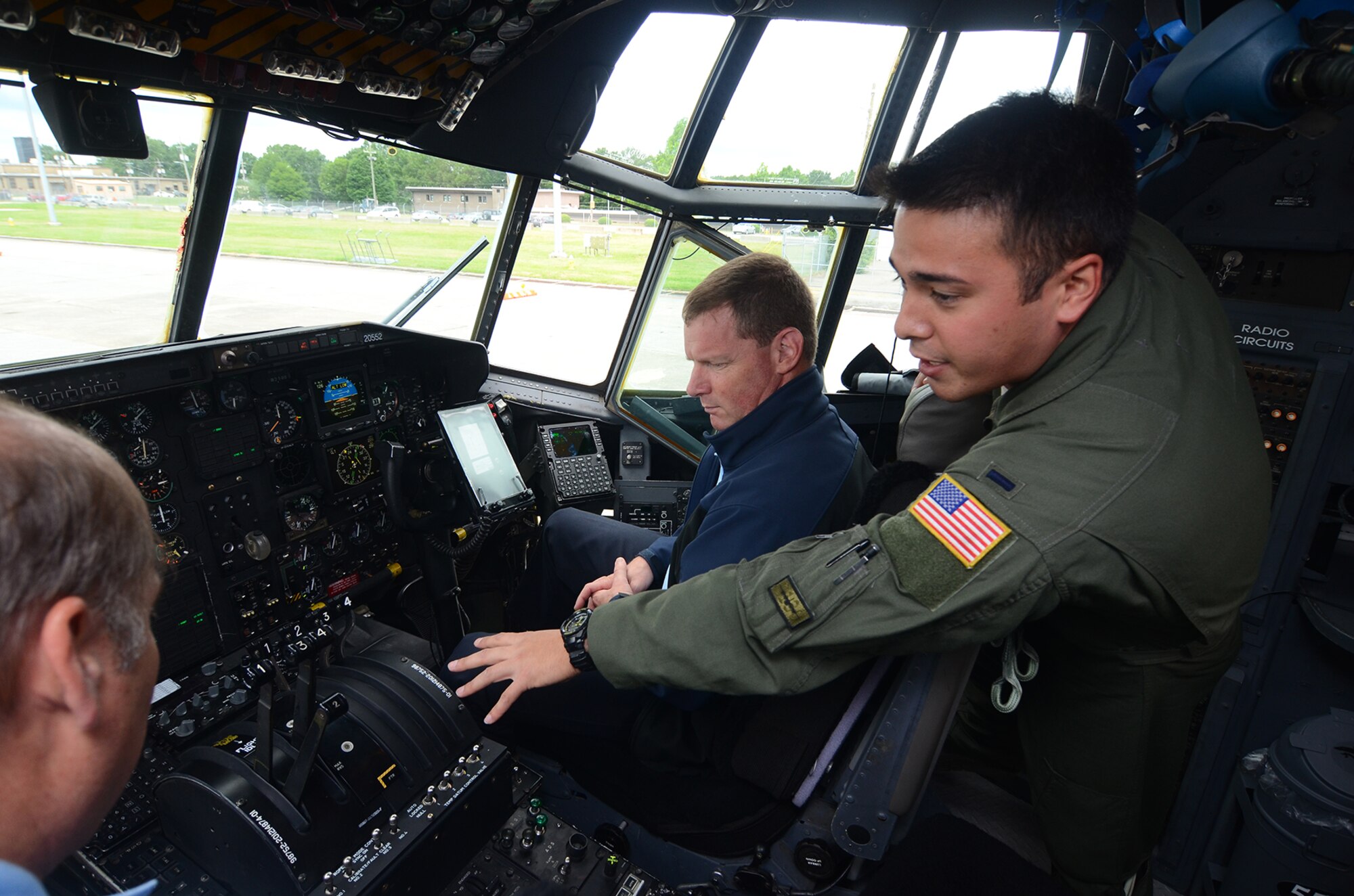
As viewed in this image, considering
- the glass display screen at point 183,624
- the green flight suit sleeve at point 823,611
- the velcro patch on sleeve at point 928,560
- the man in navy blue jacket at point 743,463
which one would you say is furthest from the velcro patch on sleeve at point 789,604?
the glass display screen at point 183,624

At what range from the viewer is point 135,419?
1.80m

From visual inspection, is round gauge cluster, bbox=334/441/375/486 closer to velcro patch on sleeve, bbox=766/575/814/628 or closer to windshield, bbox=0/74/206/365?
windshield, bbox=0/74/206/365

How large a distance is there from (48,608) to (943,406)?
4.65ft

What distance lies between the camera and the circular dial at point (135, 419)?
1.77 meters

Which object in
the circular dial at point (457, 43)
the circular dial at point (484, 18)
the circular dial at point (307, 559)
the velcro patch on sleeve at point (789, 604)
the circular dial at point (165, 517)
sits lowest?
the circular dial at point (307, 559)

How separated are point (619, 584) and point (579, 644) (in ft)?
1.91

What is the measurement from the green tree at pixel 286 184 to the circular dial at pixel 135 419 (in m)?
0.96

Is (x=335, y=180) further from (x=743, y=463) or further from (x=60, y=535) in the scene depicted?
(x=60, y=535)

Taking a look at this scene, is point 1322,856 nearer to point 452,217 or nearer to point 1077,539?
point 1077,539

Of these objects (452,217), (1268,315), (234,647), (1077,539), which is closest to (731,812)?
(1077,539)

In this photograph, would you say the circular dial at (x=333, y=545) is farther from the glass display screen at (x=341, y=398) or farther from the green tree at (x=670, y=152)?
the green tree at (x=670, y=152)

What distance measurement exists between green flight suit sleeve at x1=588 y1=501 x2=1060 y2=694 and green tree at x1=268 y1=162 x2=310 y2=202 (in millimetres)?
2232

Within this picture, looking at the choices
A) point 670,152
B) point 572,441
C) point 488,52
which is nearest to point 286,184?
point 488,52

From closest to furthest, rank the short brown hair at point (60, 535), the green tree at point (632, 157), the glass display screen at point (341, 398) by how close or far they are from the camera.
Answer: the short brown hair at point (60, 535) < the glass display screen at point (341, 398) < the green tree at point (632, 157)
